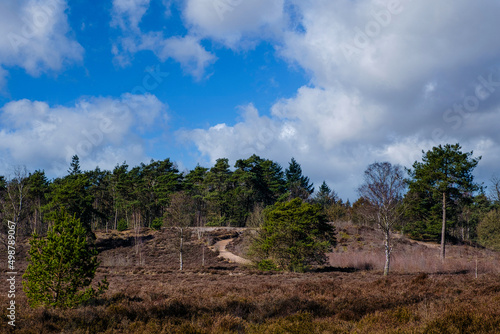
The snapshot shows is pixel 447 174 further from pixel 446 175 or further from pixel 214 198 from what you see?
pixel 214 198

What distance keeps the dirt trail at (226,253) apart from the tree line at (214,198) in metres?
4.64

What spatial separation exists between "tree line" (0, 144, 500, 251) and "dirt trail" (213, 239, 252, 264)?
464cm

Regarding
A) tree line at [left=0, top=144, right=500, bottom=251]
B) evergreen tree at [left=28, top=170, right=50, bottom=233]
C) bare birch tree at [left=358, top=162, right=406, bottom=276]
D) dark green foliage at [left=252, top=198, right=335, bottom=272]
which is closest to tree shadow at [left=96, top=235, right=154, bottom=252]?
tree line at [left=0, top=144, right=500, bottom=251]

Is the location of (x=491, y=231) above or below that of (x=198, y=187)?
below

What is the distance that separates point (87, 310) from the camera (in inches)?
336

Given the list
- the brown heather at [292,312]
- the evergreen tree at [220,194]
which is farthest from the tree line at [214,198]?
the brown heather at [292,312]

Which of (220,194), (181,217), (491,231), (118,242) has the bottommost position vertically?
→ (118,242)

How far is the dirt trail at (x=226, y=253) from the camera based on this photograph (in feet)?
116

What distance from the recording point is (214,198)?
56594 millimetres

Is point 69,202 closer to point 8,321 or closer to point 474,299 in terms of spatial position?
point 8,321

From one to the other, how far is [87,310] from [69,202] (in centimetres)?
3734

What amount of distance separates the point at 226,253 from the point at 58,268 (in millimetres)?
32483

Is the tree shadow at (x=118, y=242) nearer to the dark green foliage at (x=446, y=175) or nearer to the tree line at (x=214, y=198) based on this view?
the tree line at (x=214, y=198)

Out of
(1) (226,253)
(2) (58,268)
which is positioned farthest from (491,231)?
(2) (58,268)
